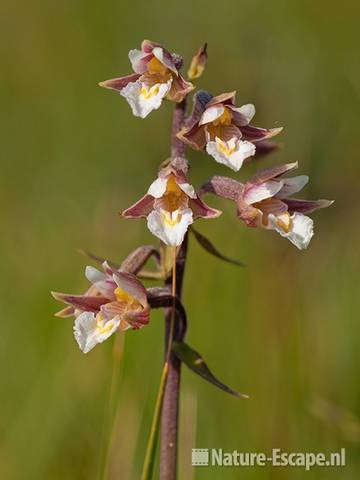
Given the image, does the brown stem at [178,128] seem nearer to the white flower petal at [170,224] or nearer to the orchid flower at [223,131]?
the orchid flower at [223,131]

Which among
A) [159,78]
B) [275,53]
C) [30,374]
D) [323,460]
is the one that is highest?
[275,53]

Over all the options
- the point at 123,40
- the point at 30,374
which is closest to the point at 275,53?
the point at 123,40

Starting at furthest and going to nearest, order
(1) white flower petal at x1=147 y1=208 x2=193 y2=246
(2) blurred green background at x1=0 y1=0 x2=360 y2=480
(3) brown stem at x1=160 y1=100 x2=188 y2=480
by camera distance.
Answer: (2) blurred green background at x1=0 y1=0 x2=360 y2=480, (3) brown stem at x1=160 y1=100 x2=188 y2=480, (1) white flower petal at x1=147 y1=208 x2=193 y2=246

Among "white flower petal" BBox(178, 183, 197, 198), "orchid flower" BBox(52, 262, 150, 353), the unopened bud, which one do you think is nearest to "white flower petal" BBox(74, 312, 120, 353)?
"orchid flower" BBox(52, 262, 150, 353)

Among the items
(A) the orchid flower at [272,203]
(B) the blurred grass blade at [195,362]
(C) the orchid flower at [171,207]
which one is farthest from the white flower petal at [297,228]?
(B) the blurred grass blade at [195,362]

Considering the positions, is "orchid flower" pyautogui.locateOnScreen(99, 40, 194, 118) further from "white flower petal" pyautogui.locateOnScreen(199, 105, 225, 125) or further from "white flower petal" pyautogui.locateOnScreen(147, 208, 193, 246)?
"white flower petal" pyautogui.locateOnScreen(147, 208, 193, 246)

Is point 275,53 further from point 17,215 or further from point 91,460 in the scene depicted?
point 91,460

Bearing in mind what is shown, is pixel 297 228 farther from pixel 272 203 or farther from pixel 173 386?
pixel 173 386
